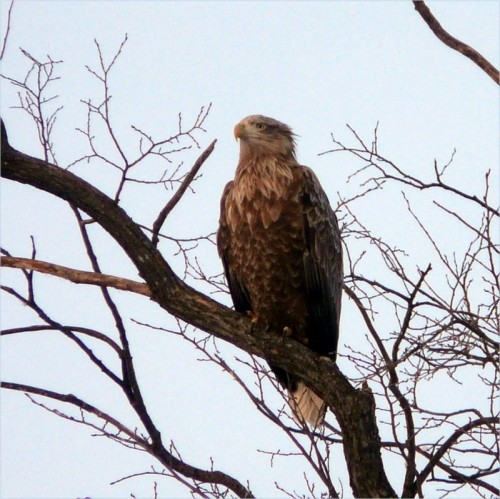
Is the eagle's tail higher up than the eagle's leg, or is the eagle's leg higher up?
the eagle's leg

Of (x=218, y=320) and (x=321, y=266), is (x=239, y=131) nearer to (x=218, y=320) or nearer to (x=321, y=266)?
(x=321, y=266)

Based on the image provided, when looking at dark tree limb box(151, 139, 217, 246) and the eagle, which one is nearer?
dark tree limb box(151, 139, 217, 246)

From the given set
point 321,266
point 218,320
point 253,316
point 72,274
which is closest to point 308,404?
point 253,316

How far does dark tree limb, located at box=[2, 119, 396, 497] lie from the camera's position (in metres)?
4.48

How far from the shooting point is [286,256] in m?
5.72

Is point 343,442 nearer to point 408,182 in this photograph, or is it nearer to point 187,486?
point 187,486

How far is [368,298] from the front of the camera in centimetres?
498

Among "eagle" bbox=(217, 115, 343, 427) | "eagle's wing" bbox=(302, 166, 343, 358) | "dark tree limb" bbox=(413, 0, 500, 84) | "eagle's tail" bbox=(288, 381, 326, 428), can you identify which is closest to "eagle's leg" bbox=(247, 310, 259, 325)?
"eagle" bbox=(217, 115, 343, 427)

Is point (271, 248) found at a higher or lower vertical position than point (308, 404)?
higher

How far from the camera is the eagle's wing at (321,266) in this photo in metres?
5.72

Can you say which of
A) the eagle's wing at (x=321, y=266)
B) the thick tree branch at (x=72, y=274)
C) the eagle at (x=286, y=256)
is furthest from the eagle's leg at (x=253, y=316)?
the thick tree branch at (x=72, y=274)

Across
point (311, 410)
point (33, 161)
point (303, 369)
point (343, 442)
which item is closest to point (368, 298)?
point (303, 369)

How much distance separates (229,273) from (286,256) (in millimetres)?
462

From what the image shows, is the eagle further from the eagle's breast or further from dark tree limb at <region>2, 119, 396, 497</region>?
dark tree limb at <region>2, 119, 396, 497</region>
